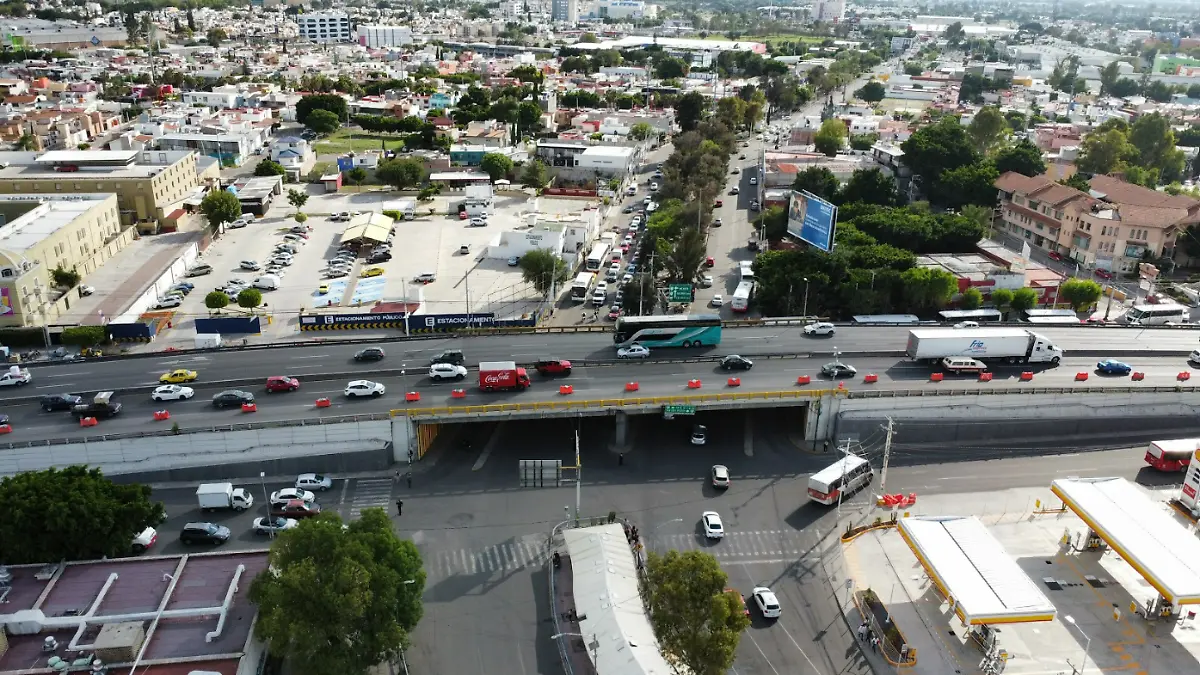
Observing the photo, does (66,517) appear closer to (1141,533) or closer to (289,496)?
(289,496)

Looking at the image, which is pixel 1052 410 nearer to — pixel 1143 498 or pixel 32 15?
pixel 1143 498

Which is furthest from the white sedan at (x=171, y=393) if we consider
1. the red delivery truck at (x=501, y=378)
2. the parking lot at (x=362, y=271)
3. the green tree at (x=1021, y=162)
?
the green tree at (x=1021, y=162)

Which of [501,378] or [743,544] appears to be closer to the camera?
[743,544]

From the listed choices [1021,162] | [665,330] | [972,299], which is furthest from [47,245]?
[1021,162]

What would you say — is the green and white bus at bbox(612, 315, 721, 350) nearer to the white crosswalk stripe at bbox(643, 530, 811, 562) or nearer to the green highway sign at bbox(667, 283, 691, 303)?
the green highway sign at bbox(667, 283, 691, 303)

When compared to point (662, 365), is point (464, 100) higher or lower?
higher

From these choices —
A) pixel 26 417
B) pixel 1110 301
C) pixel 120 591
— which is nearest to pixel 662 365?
pixel 120 591
